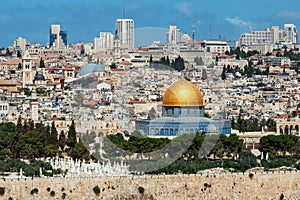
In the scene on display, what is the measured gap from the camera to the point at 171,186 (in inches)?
1419

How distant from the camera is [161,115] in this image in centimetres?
4462

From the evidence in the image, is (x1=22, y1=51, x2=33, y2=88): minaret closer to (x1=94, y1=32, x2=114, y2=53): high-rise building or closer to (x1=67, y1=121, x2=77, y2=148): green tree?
(x1=94, y1=32, x2=114, y2=53): high-rise building

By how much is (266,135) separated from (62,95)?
27.4 m

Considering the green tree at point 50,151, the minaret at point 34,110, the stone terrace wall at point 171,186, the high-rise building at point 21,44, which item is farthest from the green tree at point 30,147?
the high-rise building at point 21,44

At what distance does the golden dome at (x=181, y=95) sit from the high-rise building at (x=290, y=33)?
3521 inches

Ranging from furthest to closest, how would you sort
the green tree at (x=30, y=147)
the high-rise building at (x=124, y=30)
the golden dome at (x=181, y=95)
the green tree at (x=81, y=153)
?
the high-rise building at (x=124, y=30) < the golden dome at (x=181, y=95) < the green tree at (x=30, y=147) < the green tree at (x=81, y=153)

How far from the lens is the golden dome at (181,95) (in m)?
44.8

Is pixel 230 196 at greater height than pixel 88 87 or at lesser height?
lesser

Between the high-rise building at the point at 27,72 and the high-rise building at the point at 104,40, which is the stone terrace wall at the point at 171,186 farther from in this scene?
the high-rise building at the point at 27,72

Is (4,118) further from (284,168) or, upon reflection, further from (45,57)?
(45,57)

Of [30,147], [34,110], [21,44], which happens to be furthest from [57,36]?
[30,147]

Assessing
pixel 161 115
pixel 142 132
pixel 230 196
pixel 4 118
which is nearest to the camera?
pixel 230 196

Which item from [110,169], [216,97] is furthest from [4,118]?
[110,169]

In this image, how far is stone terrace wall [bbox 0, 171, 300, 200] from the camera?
114 ft
